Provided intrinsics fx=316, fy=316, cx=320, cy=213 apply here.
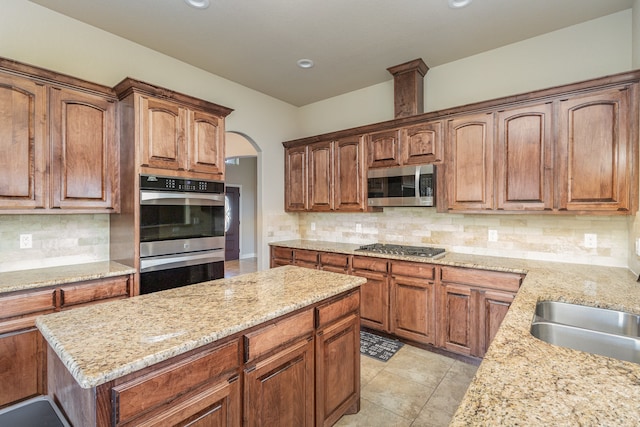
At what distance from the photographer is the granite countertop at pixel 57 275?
2.09 meters

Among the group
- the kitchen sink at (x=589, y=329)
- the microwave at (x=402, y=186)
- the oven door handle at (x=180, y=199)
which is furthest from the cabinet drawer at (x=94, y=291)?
the kitchen sink at (x=589, y=329)

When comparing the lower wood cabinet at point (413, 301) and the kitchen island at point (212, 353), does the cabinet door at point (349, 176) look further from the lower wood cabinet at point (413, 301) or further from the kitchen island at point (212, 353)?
the kitchen island at point (212, 353)

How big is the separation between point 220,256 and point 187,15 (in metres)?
2.18

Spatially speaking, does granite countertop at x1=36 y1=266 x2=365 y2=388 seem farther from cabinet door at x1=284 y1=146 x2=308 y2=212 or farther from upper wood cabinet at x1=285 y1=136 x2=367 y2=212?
cabinet door at x1=284 y1=146 x2=308 y2=212

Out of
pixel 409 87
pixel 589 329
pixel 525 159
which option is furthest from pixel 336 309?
pixel 409 87

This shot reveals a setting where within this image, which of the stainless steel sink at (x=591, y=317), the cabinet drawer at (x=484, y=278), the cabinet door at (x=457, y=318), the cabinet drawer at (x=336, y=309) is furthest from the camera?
the cabinet door at (x=457, y=318)

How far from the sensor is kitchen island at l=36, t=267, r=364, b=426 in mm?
1022

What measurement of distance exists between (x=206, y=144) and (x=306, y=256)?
1.77m

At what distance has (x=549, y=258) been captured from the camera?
9.46 feet

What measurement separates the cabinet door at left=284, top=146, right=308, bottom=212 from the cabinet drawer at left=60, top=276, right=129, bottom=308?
235 centimetres

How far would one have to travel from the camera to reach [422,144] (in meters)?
3.28

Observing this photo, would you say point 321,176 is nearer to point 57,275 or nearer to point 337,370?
point 337,370

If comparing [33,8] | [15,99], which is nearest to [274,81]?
[33,8]

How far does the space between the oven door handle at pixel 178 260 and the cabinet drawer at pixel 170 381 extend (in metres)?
1.74
